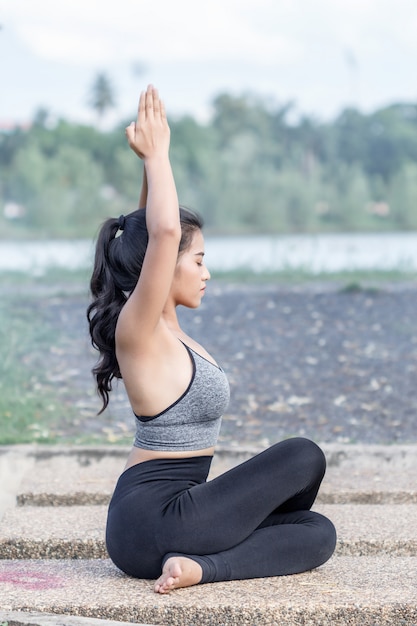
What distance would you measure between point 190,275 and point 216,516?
1.76ft

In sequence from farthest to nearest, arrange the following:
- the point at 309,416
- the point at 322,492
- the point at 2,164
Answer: the point at 2,164 → the point at 309,416 → the point at 322,492

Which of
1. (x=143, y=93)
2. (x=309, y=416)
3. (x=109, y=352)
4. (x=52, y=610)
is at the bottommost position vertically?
(x=309, y=416)

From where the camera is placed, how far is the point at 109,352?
2.34m

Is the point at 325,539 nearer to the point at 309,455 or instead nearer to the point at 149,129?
the point at 309,455

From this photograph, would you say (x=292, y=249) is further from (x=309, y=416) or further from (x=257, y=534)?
(x=257, y=534)

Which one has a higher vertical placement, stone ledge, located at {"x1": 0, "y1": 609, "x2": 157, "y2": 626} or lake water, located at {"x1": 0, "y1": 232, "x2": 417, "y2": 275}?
stone ledge, located at {"x1": 0, "y1": 609, "x2": 157, "y2": 626}

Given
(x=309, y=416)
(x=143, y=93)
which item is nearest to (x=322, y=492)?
(x=143, y=93)

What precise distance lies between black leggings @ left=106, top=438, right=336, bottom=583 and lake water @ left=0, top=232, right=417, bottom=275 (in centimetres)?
598

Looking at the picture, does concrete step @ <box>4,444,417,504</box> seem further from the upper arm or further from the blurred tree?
the blurred tree

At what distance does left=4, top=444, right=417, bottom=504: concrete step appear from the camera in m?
3.23

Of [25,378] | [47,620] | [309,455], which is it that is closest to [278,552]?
[309,455]

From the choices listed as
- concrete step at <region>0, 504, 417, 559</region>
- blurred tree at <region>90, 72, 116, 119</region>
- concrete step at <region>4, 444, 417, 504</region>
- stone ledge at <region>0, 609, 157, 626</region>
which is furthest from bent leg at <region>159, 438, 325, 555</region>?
blurred tree at <region>90, 72, 116, 119</region>

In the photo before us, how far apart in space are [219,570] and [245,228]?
9.90 m

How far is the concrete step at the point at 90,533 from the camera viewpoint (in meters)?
2.67
